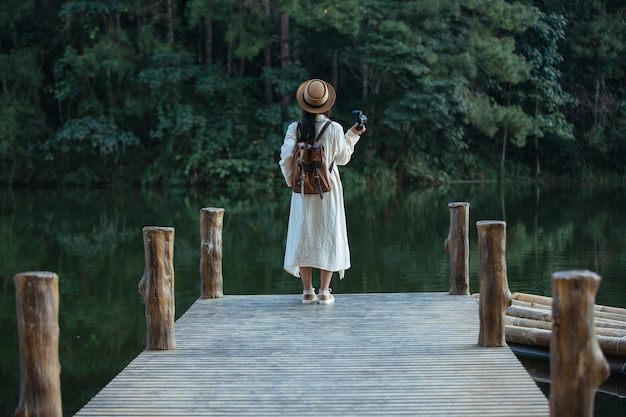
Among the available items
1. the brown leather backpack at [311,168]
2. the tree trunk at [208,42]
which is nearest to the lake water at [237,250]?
the brown leather backpack at [311,168]

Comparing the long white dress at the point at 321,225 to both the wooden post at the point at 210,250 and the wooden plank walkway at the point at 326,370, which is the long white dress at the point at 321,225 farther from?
the wooden post at the point at 210,250

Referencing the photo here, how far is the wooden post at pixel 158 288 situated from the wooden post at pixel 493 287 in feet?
5.80

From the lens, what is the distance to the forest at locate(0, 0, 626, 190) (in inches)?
928

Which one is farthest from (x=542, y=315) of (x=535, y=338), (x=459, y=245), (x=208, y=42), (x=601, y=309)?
(x=208, y=42)

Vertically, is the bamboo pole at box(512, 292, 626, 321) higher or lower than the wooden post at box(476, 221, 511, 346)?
lower

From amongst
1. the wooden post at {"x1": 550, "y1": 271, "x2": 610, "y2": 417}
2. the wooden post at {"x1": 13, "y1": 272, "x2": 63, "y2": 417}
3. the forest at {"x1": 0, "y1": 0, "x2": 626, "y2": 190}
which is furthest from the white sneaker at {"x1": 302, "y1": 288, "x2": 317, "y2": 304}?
the forest at {"x1": 0, "y1": 0, "x2": 626, "y2": 190}

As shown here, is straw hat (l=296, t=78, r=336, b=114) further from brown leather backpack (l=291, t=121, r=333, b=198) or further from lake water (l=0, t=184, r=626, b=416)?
lake water (l=0, t=184, r=626, b=416)

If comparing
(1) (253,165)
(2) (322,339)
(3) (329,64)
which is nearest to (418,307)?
(2) (322,339)

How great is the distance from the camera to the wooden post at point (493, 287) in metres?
5.00

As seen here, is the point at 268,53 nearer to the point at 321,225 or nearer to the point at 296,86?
the point at 296,86

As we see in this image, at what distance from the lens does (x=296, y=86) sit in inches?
931

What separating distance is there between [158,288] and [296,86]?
18892 millimetres

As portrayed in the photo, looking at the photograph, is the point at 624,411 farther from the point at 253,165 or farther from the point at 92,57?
the point at 92,57

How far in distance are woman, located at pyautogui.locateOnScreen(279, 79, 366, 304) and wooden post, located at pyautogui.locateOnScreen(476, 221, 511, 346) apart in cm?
140
